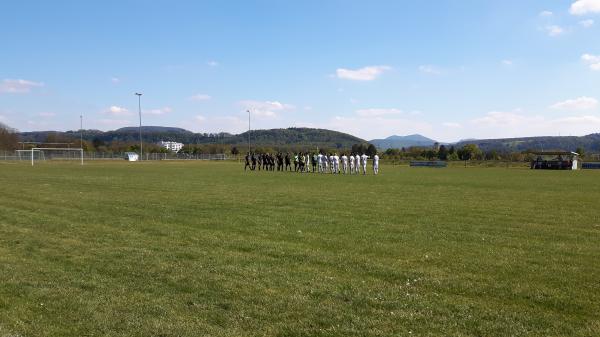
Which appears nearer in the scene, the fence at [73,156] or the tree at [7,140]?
the fence at [73,156]

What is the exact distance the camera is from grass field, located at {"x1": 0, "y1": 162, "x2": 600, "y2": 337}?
19.0ft

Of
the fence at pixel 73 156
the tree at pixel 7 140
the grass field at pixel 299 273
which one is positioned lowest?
the grass field at pixel 299 273

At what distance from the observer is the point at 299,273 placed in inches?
313

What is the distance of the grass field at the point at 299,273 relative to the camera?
579cm

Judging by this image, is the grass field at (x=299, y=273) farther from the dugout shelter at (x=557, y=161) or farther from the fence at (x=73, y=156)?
the fence at (x=73, y=156)

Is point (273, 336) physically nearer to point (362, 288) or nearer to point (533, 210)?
point (362, 288)

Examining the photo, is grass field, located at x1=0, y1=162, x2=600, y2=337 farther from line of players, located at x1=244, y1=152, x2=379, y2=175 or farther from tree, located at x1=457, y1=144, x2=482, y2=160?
tree, located at x1=457, y1=144, x2=482, y2=160

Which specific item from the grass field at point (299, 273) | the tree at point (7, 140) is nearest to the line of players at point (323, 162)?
the grass field at point (299, 273)

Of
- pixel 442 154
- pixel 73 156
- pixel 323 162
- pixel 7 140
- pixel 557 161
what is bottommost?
pixel 557 161

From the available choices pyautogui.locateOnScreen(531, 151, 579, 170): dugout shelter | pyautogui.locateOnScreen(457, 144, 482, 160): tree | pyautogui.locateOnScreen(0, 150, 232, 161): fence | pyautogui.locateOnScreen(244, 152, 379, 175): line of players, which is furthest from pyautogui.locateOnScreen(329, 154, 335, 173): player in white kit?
pyautogui.locateOnScreen(457, 144, 482, 160): tree

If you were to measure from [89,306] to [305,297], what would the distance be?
9.25 feet

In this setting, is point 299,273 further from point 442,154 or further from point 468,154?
point 468,154

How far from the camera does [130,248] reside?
32.5 ft

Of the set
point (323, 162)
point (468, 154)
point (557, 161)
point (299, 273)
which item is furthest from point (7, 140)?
point (299, 273)
